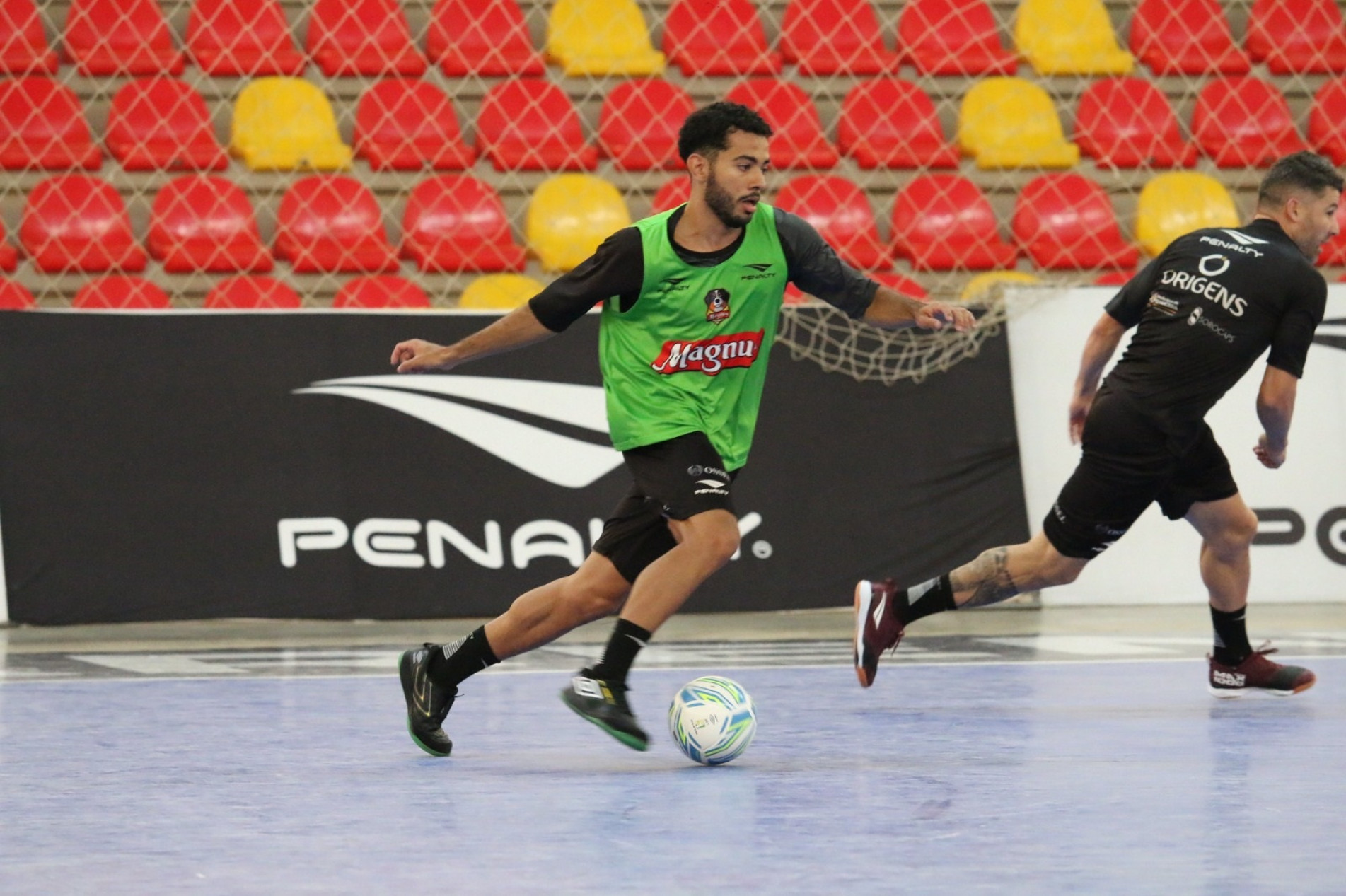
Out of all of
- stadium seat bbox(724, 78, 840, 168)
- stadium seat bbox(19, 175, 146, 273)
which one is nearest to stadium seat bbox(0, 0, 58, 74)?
stadium seat bbox(19, 175, 146, 273)

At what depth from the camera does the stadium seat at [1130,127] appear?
12273mm

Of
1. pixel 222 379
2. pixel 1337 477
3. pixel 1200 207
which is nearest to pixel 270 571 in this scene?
pixel 222 379

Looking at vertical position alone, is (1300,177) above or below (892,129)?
below

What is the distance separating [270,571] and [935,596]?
163 inches

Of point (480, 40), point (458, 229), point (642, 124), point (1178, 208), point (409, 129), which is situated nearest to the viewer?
point (458, 229)

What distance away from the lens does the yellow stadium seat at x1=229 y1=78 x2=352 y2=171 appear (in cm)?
1116

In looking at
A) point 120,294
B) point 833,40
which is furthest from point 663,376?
point 833,40

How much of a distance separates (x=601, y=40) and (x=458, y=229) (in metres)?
2.07

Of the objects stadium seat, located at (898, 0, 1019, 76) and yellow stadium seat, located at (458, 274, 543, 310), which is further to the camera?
stadium seat, located at (898, 0, 1019, 76)

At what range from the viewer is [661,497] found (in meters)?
4.94

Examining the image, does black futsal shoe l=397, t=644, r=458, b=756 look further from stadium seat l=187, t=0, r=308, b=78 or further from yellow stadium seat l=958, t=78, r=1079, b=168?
yellow stadium seat l=958, t=78, r=1079, b=168

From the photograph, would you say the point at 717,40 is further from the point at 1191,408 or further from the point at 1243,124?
the point at 1191,408

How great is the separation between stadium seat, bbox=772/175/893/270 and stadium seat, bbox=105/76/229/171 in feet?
11.8

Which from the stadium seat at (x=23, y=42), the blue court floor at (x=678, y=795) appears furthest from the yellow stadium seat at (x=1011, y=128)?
the blue court floor at (x=678, y=795)
